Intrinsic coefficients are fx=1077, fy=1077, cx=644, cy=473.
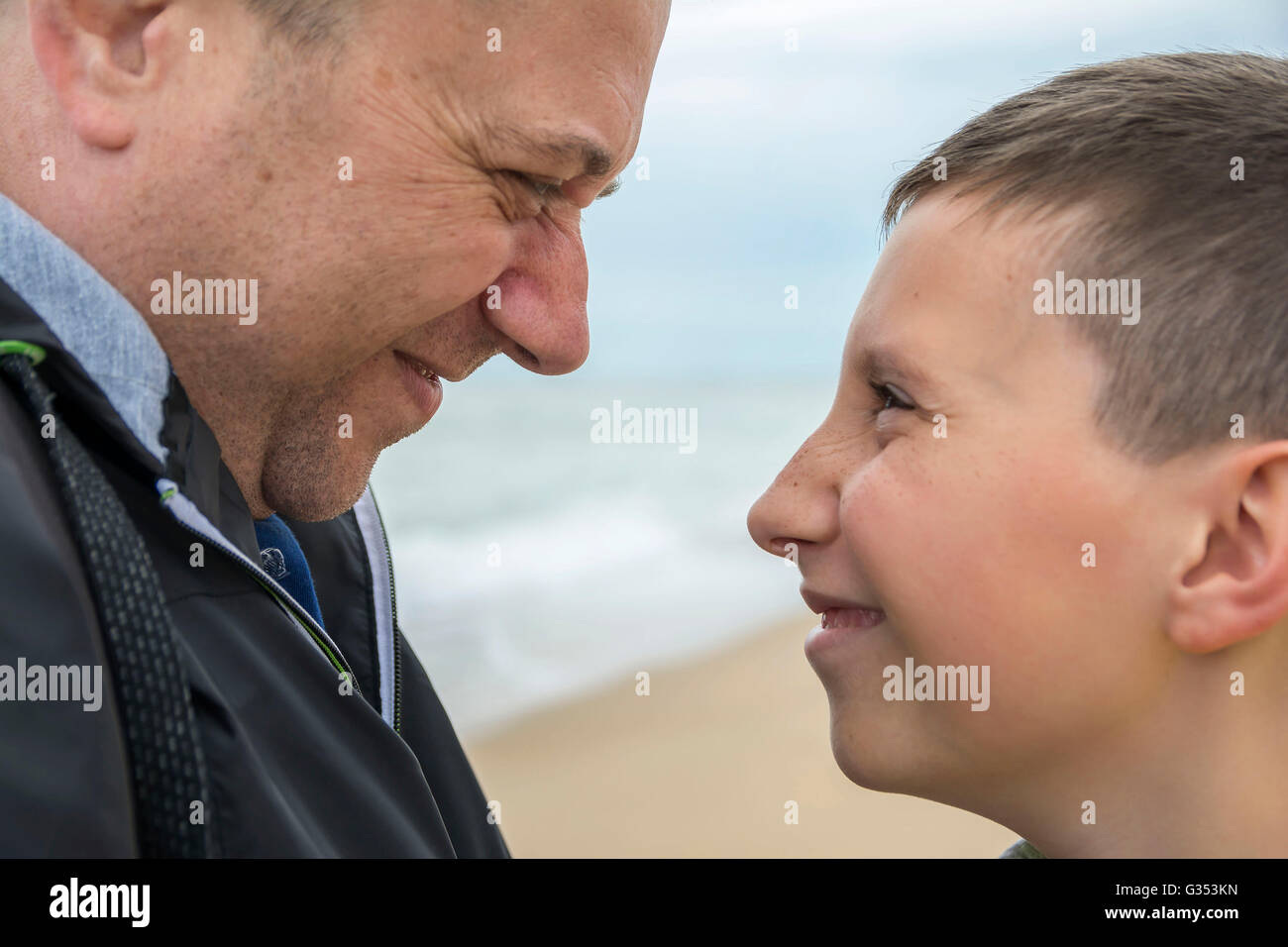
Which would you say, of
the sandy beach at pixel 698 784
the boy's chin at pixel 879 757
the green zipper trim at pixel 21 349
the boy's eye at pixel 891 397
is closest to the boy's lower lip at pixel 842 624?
the boy's chin at pixel 879 757

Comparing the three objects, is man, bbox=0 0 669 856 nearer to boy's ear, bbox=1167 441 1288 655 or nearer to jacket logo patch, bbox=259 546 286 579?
jacket logo patch, bbox=259 546 286 579

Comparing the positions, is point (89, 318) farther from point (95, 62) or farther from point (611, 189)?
point (611, 189)

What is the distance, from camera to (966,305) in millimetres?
1551

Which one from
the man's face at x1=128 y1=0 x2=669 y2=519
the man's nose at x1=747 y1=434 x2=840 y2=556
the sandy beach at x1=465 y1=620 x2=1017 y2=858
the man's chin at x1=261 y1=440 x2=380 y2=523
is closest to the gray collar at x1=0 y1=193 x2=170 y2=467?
the man's face at x1=128 y1=0 x2=669 y2=519

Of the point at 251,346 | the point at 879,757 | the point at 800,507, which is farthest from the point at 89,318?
the point at 879,757

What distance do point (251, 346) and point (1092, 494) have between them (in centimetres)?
123

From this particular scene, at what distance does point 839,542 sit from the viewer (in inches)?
65.9

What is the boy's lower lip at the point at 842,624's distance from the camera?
5.45 feet

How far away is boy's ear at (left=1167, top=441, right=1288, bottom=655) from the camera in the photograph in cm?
136

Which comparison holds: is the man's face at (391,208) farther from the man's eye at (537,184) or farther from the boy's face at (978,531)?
the boy's face at (978,531)

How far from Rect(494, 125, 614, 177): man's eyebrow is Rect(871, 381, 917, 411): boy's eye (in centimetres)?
59

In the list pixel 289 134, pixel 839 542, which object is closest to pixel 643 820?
pixel 839 542

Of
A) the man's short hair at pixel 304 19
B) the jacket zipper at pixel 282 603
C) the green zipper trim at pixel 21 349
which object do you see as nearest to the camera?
the green zipper trim at pixel 21 349

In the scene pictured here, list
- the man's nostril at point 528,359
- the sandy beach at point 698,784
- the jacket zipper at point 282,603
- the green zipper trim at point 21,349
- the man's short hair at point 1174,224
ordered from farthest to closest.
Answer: the sandy beach at point 698,784 < the man's nostril at point 528,359 < the man's short hair at point 1174,224 < the jacket zipper at point 282,603 < the green zipper trim at point 21,349
